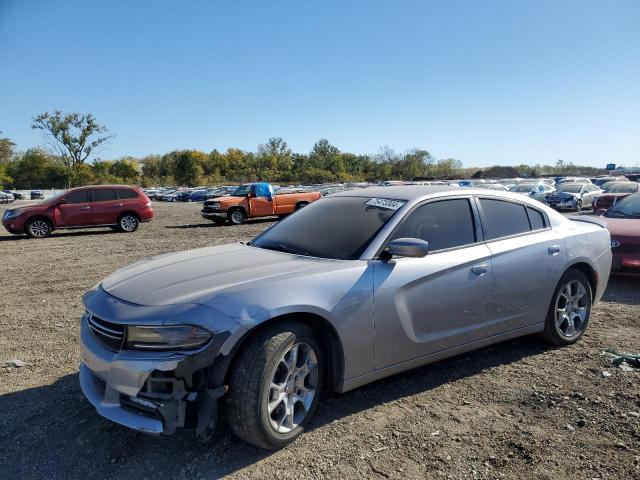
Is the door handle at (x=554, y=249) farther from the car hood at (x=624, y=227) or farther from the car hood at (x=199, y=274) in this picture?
the car hood at (x=624, y=227)

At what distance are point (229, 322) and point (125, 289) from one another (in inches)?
35.0

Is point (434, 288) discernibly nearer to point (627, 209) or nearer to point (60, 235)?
point (627, 209)

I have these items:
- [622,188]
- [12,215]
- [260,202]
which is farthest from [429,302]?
[622,188]

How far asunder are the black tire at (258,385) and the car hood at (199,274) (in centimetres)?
36

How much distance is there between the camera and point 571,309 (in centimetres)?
451

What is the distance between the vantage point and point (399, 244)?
3146 millimetres

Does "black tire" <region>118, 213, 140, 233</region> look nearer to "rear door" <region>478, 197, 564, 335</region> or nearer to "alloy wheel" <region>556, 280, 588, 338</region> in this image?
"rear door" <region>478, 197, 564, 335</region>

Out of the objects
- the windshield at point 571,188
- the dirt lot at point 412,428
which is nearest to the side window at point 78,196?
the dirt lot at point 412,428

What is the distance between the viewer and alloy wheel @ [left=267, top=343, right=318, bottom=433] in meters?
2.77

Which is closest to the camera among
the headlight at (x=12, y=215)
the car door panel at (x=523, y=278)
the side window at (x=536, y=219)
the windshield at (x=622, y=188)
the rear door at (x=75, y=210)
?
the car door panel at (x=523, y=278)

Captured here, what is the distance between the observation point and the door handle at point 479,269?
3635 millimetres

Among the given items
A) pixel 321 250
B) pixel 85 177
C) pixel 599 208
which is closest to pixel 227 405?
pixel 321 250

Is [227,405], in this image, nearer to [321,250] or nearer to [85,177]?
[321,250]

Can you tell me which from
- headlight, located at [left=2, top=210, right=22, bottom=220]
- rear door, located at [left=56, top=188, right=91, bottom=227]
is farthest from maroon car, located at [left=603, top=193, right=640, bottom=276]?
headlight, located at [left=2, top=210, right=22, bottom=220]
